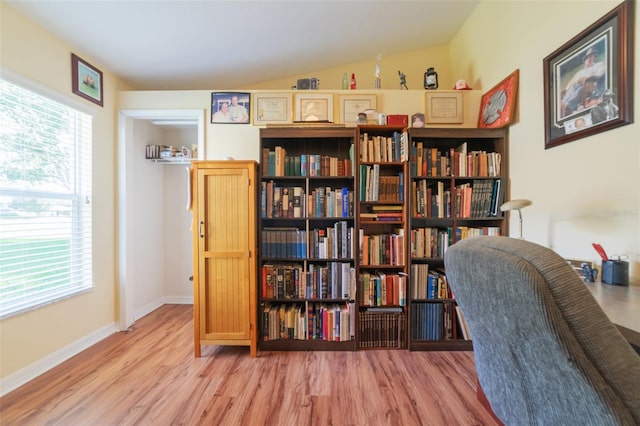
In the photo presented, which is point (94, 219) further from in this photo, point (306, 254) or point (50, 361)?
point (306, 254)

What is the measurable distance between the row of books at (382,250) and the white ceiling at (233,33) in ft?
6.07

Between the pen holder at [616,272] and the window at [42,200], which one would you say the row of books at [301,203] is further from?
the window at [42,200]

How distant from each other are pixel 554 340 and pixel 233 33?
261 centimetres

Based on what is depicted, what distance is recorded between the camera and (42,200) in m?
1.81

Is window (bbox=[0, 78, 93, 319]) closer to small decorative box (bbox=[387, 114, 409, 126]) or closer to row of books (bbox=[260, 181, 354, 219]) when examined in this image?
row of books (bbox=[260, 181, 354, 219])

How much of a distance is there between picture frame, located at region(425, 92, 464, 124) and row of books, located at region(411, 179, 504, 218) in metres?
0.64

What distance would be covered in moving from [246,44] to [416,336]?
117 inches

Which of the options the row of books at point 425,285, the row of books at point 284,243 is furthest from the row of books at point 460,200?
the row of books at point 284,243

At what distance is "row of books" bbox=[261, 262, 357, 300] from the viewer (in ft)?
6.82

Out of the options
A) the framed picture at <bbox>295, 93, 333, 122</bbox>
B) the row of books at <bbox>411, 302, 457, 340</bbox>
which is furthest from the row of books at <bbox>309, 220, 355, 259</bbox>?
the framed picture at <bbox>295, 93, 333, 122</bbox>

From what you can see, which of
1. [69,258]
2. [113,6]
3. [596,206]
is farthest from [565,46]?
[69,258]

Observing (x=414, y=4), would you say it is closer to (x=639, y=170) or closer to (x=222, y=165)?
(x=639, y=170)

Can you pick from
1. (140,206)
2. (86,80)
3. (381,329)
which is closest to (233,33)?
(86,80)

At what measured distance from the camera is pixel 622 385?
1.44 feet
